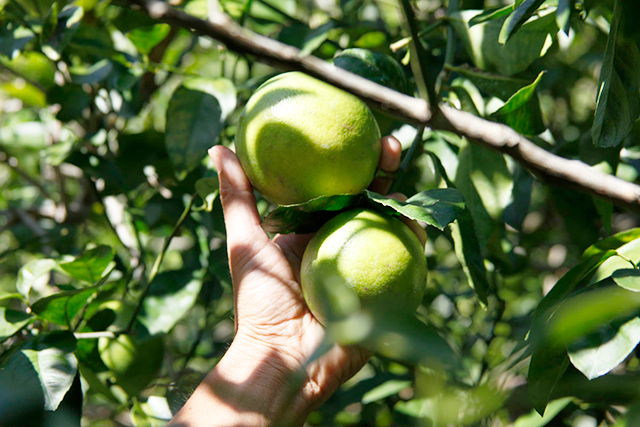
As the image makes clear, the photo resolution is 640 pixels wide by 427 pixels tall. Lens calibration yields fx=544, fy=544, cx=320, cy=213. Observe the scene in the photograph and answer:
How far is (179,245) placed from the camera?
2.42 m

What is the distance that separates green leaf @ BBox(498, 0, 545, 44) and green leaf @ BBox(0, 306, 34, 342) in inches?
35.2

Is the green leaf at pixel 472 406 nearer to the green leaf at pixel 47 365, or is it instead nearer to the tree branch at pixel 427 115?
the tree branch at pixel 427 115

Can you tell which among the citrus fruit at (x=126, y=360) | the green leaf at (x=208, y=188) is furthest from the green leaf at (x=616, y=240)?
the citrus fruit at (x=126, y=360)

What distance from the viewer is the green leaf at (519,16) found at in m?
0.62

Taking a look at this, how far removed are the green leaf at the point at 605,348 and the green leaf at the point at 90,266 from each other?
2.68 feet

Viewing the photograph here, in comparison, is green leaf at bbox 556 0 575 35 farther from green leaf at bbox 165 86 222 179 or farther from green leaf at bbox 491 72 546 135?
green leaf at bbox 165 86 222 179

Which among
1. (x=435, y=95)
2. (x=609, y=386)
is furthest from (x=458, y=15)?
(x=609, y=386)

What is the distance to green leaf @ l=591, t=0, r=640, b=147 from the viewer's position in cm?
63

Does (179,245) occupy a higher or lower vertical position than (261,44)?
lower

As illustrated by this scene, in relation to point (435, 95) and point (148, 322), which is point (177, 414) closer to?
point (148, 322)

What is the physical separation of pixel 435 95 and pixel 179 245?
1897 mm

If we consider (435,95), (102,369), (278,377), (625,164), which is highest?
(435,95)

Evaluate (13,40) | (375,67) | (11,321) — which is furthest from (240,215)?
(13,40)

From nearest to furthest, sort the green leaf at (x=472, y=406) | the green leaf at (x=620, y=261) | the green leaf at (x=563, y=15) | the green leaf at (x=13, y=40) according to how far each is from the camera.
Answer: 1. the green leaf at (x=472, y=406)
2. the green leaf at (x=563, y=15)
3. the green leaf at (x=620, y=261)
4. the green leaf at (x=13, y=40)
